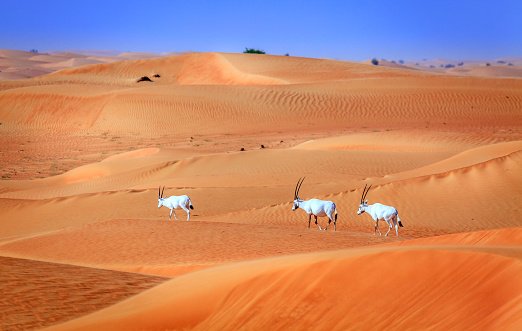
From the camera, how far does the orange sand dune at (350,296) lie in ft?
17.5

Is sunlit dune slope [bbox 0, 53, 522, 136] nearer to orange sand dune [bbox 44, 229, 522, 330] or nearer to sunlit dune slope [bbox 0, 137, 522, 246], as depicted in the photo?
sunlit dune slope [bbox 0, 137, 522, 246]

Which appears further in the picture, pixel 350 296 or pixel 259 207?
pixel 259 207

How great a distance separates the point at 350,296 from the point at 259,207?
12.9 m

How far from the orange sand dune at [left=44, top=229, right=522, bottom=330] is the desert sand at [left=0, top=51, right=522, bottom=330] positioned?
17mm

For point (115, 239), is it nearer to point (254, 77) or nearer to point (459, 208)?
point (459, 208)

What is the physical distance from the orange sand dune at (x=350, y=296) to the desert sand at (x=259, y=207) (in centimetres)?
2

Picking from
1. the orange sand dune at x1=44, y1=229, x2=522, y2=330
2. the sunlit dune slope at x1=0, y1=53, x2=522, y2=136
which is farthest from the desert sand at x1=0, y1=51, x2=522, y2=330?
the sunlit dune slope at x1=0, y1=53, x2=522, y2=136

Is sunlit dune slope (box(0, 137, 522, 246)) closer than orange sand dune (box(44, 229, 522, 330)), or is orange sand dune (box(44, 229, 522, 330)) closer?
orange sand dune (box(44, 229, 522, 330))

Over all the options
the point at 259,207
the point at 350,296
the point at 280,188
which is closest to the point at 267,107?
the point at 280,188

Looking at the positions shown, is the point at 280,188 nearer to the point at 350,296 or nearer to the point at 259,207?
the point at 259,207

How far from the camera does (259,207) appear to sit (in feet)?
62.6

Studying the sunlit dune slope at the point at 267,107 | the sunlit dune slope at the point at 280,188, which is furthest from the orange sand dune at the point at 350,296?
the sunlit dune slope at the point at 267,107

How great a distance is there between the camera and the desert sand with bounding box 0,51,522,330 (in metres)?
6.20

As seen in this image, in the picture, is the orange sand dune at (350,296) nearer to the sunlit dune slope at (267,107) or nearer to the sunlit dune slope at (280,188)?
the sunlit dune slope at (280,188)
